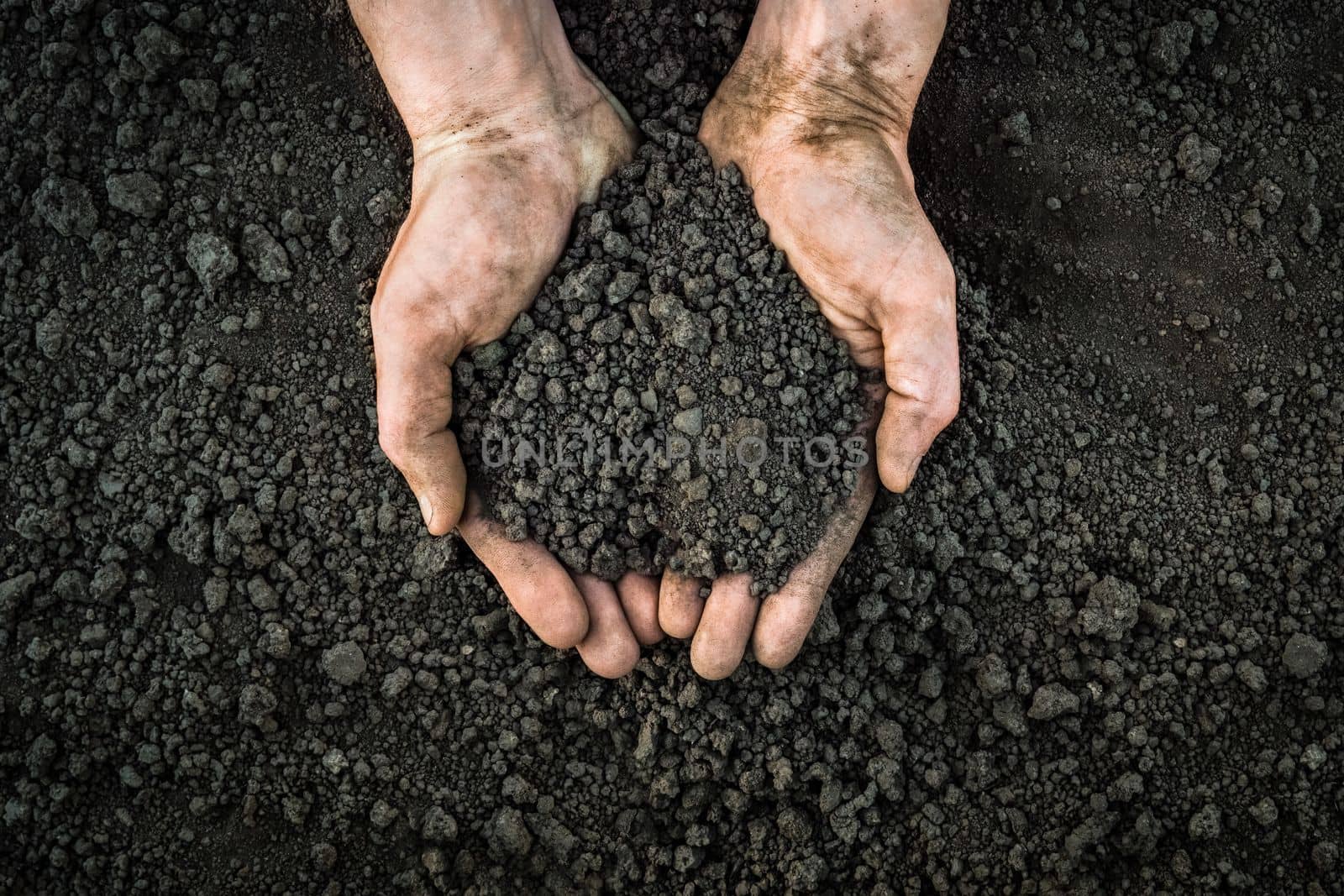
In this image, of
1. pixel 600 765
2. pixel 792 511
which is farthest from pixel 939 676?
pixel 600 765

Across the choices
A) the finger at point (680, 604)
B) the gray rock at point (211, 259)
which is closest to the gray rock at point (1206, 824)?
the finger at point (680, 604)

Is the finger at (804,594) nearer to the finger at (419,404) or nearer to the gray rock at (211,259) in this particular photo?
the finger at (419,404)

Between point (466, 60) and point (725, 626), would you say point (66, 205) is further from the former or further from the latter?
point (725, 626)

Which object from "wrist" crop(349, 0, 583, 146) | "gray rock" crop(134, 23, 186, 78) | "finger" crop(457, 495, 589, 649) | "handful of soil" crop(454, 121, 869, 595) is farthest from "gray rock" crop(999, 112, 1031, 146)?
"gray rock" crop(134, 23, 186, 78)

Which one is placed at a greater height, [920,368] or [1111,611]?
[920,368]

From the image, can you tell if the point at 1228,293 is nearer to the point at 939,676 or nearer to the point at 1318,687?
the point at 1318,687

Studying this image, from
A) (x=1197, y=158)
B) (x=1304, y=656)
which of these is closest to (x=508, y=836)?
(x=1304, y=656)
